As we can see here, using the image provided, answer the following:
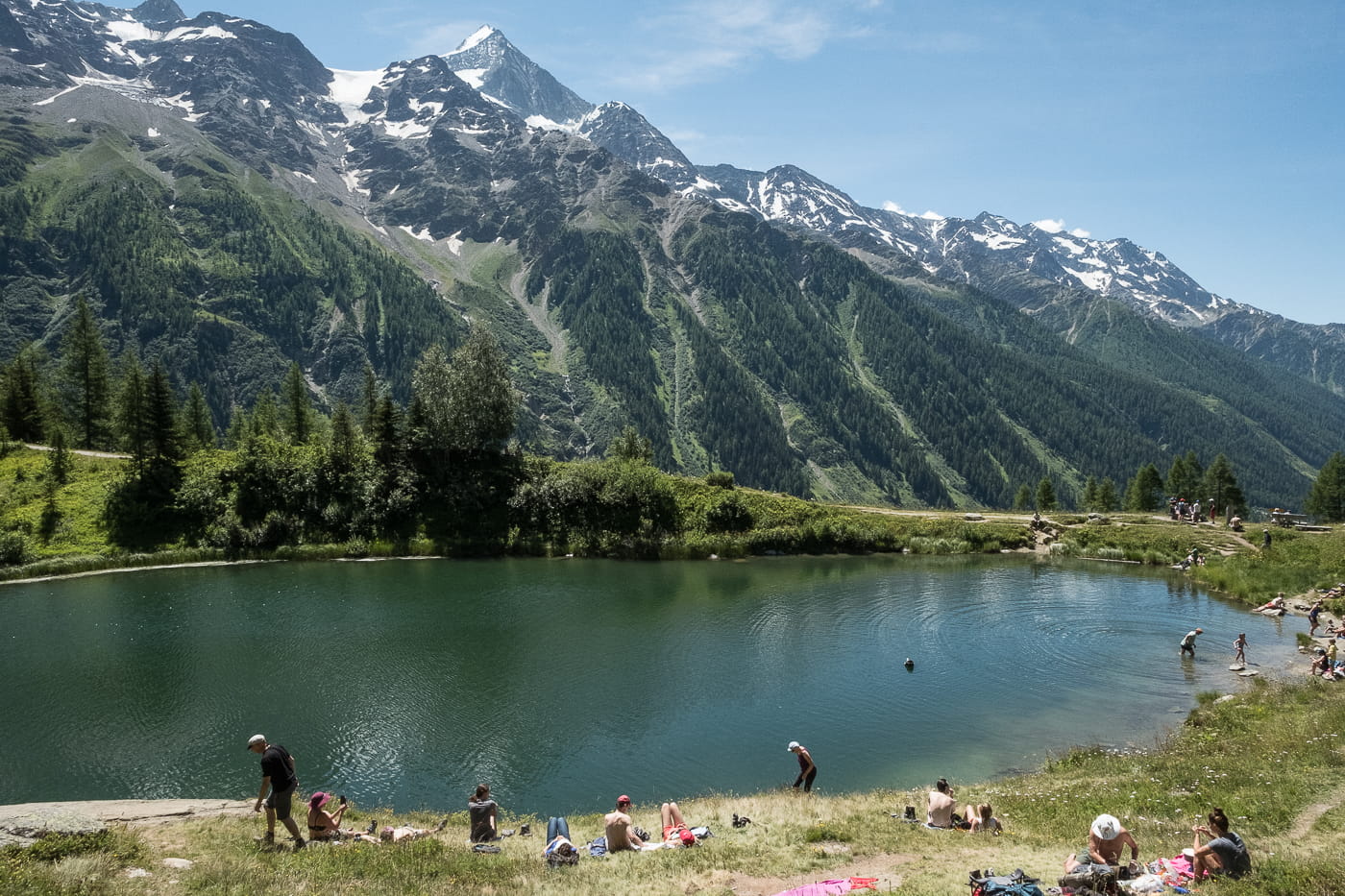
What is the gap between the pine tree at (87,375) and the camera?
100 meters

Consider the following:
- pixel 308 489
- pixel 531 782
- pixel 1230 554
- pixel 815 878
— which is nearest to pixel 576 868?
pixel 815 878

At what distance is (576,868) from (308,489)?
72.8m

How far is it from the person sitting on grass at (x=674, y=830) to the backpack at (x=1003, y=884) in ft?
28.1

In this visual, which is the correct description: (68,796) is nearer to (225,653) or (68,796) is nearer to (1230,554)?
(225,653)

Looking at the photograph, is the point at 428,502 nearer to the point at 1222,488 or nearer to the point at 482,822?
the point at 482,822

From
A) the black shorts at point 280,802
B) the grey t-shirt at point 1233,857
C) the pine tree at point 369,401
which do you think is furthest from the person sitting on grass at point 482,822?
the pine tree at point 369,401

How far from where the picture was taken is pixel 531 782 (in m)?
31.3

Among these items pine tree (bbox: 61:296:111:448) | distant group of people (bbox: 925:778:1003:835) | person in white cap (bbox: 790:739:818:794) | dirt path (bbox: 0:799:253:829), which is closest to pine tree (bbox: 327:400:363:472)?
pine tree (bbox: 61:296:111:448)

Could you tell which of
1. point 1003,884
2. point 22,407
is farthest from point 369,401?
point 1003,884

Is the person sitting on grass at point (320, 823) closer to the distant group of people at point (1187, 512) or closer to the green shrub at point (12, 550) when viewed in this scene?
the green shrub at point (12, 550)

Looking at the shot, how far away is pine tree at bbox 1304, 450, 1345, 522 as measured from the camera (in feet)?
401

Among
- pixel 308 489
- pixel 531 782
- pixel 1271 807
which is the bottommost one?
pixel 531 782

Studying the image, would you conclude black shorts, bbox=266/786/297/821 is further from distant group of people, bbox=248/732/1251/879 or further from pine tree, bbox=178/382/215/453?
pine tree, bbox=178/382/215/453

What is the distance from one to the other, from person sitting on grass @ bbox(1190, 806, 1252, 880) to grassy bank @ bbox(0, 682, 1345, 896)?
1.19ft
